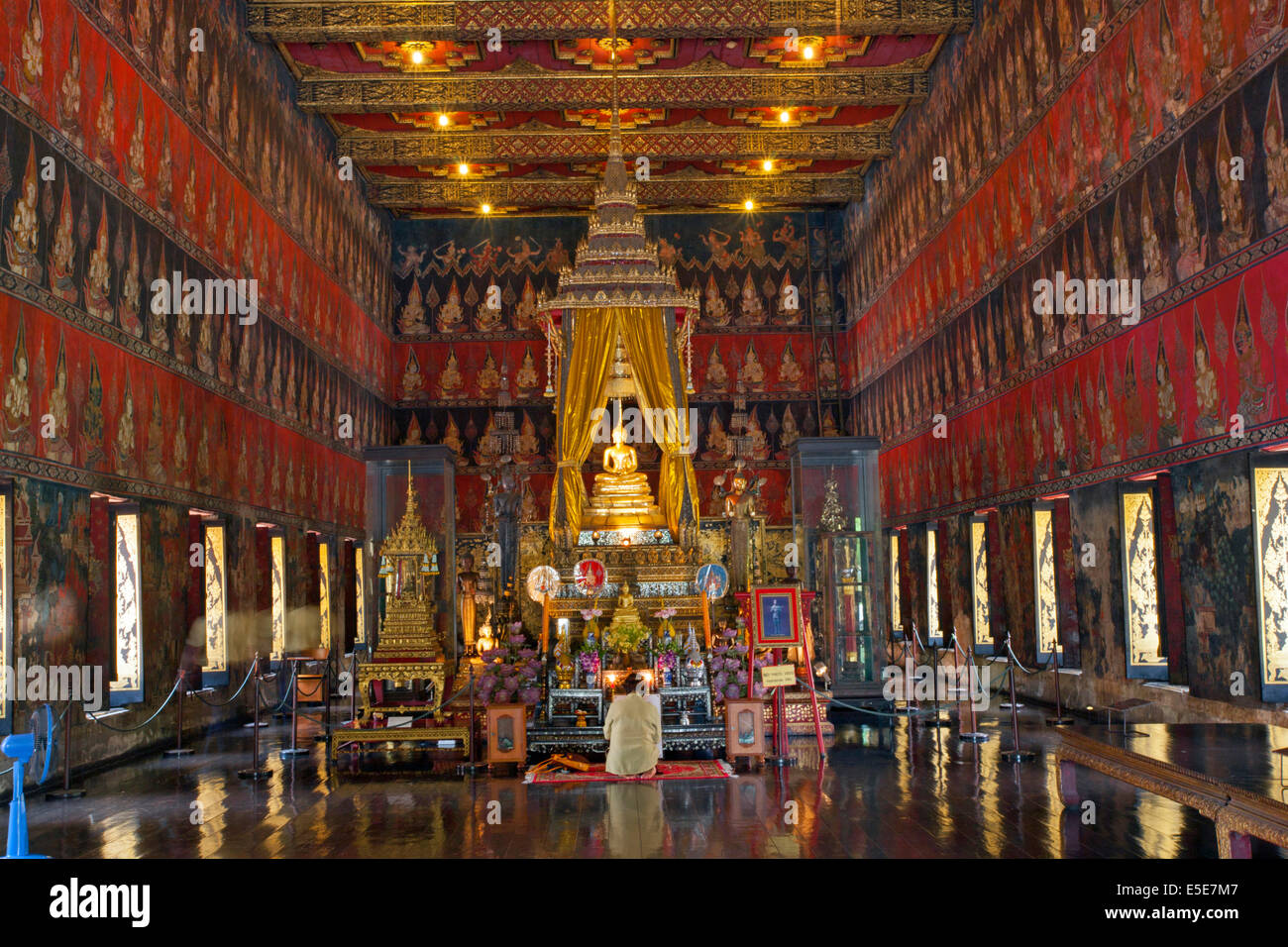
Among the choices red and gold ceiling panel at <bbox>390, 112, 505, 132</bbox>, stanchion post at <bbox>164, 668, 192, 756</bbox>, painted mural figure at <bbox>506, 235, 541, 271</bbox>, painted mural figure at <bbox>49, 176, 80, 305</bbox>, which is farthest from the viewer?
painted mural figure at <bbox>506, 235, 541, 271</bbox>

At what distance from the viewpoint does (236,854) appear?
24.1 feet

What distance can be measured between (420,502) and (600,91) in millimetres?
7884

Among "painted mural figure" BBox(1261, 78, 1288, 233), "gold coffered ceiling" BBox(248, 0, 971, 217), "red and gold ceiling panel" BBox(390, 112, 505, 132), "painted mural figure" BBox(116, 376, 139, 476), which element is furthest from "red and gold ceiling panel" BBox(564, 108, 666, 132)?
"painted mural figure" BBox(1261, 78, 1288, 233)

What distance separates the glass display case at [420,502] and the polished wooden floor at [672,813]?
7.00 m

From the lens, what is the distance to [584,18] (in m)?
16.8

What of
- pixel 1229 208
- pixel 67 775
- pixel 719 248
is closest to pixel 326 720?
pixel 67 775

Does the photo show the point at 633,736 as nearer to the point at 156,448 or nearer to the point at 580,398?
the point at 156,448

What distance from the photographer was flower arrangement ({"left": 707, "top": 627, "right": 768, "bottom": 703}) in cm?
1232

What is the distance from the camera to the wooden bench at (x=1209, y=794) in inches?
211

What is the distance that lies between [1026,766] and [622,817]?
4.05 m

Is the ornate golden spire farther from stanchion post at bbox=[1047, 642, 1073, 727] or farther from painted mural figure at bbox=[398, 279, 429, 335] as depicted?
painted mural figure at bbox=[398, 279, 429, 335]

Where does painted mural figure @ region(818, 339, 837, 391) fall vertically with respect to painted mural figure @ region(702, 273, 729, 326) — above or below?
below

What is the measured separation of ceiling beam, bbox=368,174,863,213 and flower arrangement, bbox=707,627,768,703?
1398 centimetres

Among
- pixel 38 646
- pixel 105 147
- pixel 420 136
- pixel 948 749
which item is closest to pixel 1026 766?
pixel 948 749
